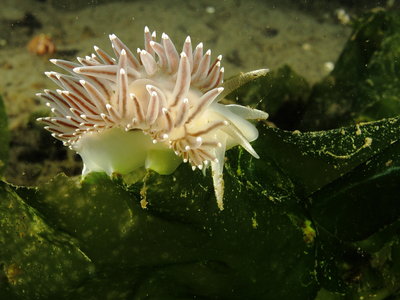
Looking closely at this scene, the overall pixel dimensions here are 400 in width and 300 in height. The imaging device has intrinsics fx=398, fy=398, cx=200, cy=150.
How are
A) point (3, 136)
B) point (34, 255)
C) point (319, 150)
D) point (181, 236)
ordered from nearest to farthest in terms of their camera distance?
1. point (34, 255)
2. point (181, 236)
3. point (319, 150)
4. point (3, 136)

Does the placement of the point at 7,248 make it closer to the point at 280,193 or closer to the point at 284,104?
the point at 280,193

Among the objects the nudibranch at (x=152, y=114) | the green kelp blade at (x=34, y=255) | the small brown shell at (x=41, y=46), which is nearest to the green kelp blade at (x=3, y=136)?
the nudibranch at (x=152, y=114)

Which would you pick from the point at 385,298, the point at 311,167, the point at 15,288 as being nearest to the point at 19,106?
the point at 15,288

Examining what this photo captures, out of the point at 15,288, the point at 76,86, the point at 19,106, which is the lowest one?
the point at 19,106

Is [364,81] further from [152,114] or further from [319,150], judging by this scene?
[152,114]

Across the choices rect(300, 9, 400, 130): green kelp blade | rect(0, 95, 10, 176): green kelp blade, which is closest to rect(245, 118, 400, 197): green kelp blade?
rect(300, 9, 400, 130): green kelp blade

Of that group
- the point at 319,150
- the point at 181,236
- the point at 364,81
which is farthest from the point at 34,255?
the point at 364,81

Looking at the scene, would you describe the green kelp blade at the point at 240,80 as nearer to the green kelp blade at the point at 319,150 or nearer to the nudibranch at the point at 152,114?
the nudibranch at the point at 152,114

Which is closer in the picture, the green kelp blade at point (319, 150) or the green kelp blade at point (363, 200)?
the green kelp blade at point (363, 200)
